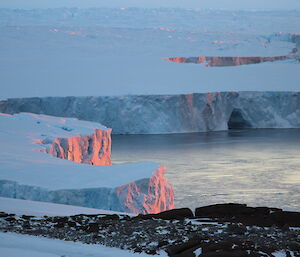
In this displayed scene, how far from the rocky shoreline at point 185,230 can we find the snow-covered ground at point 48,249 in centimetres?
12

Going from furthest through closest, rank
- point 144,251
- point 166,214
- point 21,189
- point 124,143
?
point 124,143
point 21,189
point 166,214
point 144,251

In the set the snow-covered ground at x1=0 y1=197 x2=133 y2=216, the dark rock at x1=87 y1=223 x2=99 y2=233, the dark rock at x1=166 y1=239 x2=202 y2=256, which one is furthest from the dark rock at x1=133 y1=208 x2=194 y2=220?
the dark rock at x1=166 y1=239 x2=202 y2=256

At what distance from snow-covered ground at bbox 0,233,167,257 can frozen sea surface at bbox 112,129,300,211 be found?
7806mm

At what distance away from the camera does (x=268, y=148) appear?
69.1 feet

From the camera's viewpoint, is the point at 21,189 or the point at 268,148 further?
the point at 268,148

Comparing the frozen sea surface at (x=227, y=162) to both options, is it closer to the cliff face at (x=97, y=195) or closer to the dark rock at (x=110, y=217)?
the cliff face at (x=97, y=195)

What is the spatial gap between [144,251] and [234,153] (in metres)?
15.7

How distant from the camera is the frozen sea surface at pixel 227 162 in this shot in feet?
44.1

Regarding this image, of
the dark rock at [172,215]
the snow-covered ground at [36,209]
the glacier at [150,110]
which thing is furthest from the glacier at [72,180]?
the glacier at [150,110]

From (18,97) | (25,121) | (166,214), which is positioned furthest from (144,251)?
(18,97)

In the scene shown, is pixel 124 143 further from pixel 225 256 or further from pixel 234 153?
pixel 225 256

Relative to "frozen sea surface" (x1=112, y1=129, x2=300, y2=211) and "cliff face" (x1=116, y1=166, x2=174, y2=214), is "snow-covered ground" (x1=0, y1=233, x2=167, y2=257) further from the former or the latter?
"frozen sea surface" (x1=112, y1=129, x2=300, y2=211)

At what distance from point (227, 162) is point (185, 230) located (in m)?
13.4

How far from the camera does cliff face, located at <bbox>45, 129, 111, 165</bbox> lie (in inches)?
480
